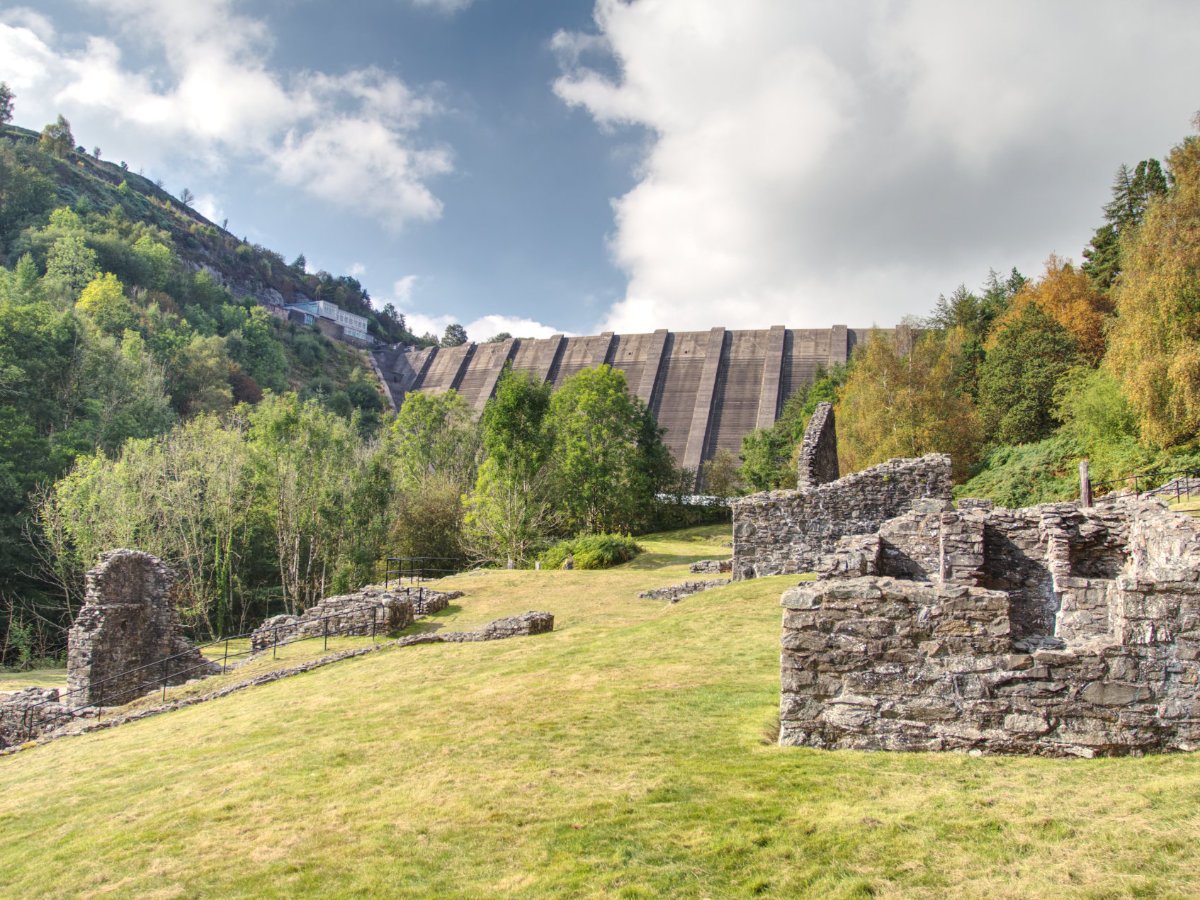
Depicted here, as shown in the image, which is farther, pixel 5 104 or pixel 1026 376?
pixel 5 104

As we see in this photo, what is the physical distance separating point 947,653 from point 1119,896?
94.2 inches

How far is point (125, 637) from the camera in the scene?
62.8 feet

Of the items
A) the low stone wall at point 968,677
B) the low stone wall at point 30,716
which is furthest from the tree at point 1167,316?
the low stone wall at point 30,716

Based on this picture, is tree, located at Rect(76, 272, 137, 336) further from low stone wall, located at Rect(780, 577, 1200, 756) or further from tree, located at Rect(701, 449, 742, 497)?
low stone wall, located at Rect(780, 577, 1200, 756)

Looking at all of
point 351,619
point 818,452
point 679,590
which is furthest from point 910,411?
point 351,619

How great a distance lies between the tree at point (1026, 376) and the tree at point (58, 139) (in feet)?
500

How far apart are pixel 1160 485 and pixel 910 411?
16.2 metres

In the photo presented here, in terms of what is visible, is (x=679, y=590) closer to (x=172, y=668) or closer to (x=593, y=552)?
(x=593, y=552)

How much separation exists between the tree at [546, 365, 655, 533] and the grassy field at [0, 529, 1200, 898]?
31.3 meters

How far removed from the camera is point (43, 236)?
89.1m

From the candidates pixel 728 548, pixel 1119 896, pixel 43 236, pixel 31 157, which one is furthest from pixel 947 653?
pixel 31 157

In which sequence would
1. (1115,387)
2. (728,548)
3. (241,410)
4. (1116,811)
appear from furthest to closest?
(241,410)
(728,548)
(1115,387)
(1116,811)

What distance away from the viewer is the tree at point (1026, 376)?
39219 millimetres

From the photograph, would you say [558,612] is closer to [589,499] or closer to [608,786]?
[608,786]
